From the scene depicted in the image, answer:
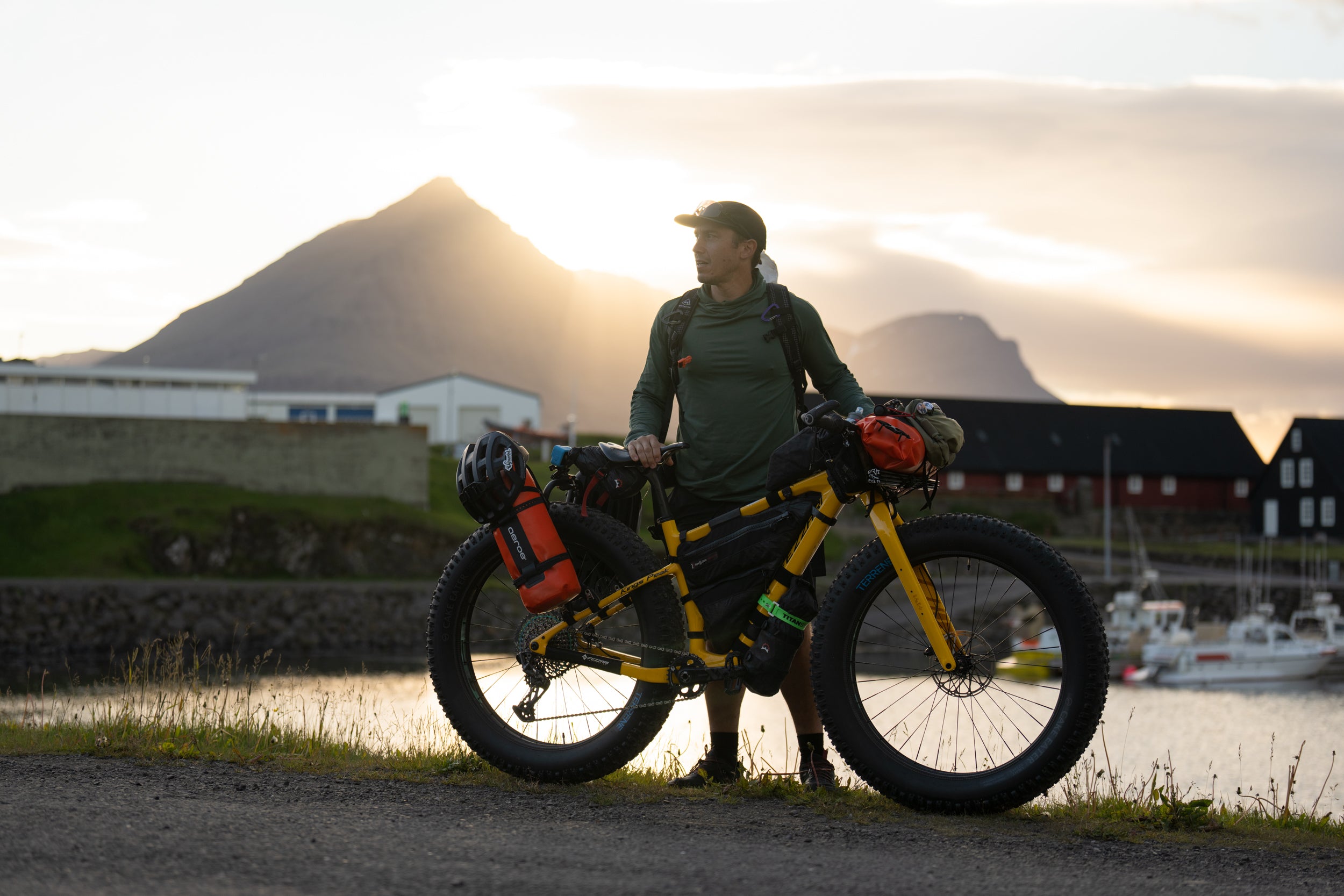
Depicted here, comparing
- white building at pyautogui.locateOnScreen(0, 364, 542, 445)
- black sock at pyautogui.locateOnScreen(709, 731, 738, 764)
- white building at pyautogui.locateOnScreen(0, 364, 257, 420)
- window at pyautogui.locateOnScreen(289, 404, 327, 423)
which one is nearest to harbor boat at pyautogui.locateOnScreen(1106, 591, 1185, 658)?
white building at pyautogui.locateOnScreen(0, 364, 542, 445)

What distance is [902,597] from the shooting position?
A: 4.19 m

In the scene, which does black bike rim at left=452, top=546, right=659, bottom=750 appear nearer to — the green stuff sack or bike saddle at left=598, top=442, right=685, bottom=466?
bike saddle at left=598, top=442, right=685, bottom=466

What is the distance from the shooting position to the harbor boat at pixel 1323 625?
48.2 metres

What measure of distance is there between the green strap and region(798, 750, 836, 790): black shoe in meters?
0.64

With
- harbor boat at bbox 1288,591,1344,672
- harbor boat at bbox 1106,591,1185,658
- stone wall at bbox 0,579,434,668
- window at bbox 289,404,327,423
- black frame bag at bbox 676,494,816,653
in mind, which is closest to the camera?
black frame bag at bbox 676,494,816,653

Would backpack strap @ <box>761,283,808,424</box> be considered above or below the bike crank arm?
above

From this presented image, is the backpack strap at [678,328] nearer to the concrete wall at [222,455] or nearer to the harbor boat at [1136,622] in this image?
the concrete wall at [222,455]

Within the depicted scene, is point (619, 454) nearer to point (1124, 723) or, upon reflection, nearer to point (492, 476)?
point (492, 476)

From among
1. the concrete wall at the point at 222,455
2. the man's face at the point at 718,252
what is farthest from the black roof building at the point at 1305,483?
the man's face at the point at 718,252

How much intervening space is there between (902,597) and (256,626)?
36.5 meters

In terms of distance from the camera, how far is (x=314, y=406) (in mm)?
77250

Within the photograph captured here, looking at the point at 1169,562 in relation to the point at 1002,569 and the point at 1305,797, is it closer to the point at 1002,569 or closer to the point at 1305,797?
the point at 1305,797

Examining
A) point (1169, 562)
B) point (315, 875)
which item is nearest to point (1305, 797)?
point (315, 875)

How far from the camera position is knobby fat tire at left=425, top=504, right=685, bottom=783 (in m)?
4.30
